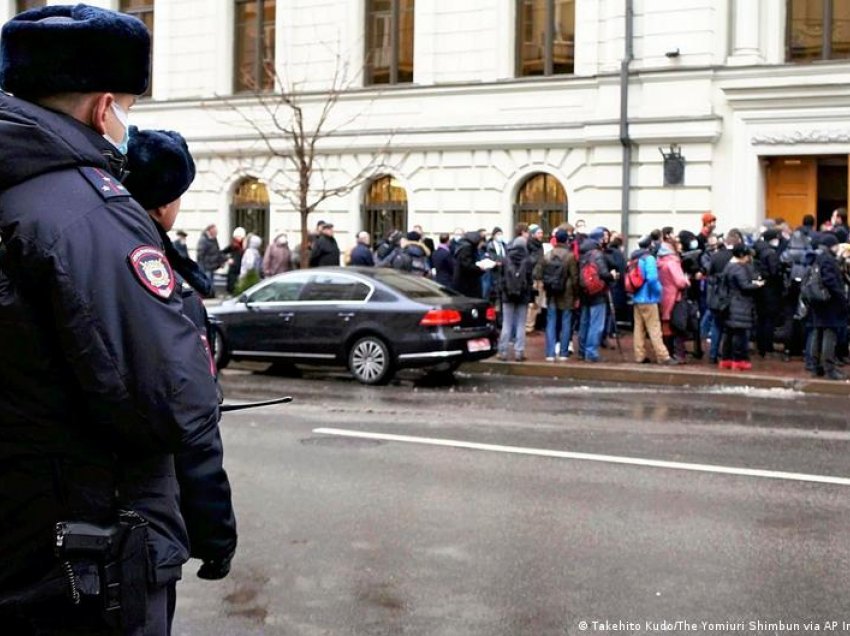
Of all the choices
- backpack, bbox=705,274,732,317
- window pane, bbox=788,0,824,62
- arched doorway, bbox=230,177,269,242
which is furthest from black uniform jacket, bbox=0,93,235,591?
arched doorway, bbox=230,177,269,242

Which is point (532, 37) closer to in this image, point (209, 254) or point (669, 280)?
point (209, 254)

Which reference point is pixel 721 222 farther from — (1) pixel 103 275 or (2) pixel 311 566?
(1) pixel 103 275

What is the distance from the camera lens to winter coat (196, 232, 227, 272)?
25.4 metres

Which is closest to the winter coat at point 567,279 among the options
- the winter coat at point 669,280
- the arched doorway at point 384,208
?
the winter coat at point 669,280

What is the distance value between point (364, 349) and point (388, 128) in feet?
39.1

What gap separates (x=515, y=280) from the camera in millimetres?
17453

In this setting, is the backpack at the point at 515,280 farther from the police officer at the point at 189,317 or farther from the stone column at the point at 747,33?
the police officer at the point at 189,317

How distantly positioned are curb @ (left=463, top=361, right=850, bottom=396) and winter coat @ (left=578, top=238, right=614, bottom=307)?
0.92m

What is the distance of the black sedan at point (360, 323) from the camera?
51.1ft

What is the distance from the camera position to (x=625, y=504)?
8.05m

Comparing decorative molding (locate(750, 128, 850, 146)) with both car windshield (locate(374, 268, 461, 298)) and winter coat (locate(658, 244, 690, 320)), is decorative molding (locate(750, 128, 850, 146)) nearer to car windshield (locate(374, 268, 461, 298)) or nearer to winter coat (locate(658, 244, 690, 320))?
winter coat (locate(658, 244, 690, 320))

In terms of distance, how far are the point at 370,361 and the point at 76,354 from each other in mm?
13556

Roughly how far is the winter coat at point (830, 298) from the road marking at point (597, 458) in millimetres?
6413

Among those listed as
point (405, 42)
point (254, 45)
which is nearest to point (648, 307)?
point (405, 42)
